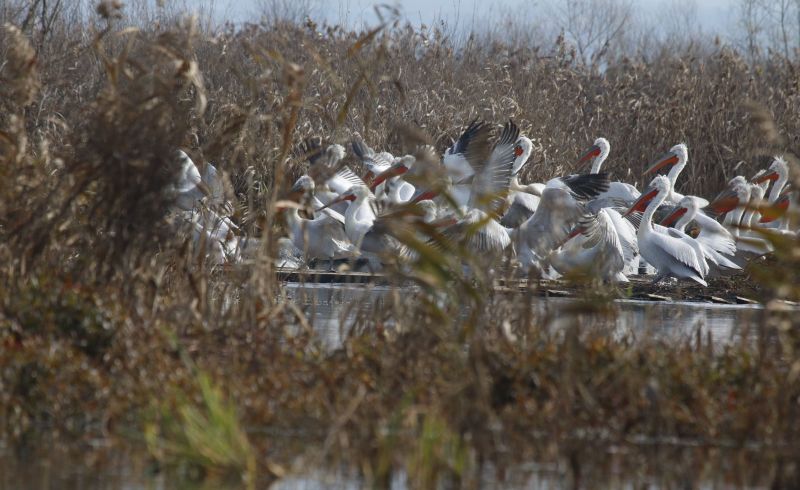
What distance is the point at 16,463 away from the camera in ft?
15.0

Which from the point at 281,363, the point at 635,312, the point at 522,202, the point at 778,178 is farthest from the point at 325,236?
the point at 281,363

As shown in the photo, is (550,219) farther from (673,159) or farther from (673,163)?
(673,163)

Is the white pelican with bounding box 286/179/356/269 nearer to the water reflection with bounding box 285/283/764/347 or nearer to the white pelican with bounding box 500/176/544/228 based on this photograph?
the water reflection with bounding box 285/283/764/347

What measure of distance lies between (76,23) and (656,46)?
13393 mm

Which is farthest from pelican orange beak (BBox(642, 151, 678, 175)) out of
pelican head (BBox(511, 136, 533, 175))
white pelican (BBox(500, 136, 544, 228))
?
white pelican (BBox(500, 136, 544, 228))

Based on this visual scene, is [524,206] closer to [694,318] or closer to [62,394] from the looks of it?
[694,318]

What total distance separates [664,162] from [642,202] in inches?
80.7

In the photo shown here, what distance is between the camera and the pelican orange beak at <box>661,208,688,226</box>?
15577mm

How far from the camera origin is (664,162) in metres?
17.7

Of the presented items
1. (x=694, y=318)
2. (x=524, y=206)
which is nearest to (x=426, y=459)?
(x=694, y=318)

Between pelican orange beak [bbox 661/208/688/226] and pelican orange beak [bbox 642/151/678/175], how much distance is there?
110 centimetres

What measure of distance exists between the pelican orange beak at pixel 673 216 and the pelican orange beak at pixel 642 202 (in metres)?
0.34

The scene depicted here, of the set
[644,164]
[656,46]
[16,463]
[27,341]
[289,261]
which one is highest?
[656,46]

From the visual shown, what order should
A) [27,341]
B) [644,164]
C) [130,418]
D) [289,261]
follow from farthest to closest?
1. [644,164]
2. [289,261]
3. [27,341]
4. [130,418]
